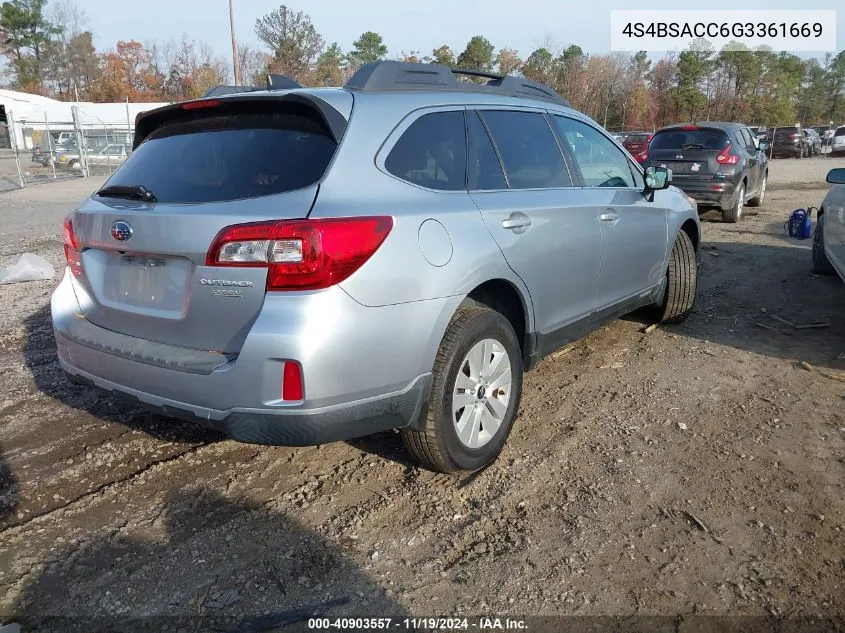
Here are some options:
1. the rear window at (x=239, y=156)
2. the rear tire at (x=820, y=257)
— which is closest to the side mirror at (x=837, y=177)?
the rear tire at (x=820, y=257)

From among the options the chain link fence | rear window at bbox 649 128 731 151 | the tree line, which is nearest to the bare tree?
the tree line

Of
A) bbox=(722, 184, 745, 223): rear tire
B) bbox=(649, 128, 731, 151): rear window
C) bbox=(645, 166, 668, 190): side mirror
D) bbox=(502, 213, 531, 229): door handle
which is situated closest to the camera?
bbox=(502, 213, 531, 229): door handle

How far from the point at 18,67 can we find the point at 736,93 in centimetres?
7082

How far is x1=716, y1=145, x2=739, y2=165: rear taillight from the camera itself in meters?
10.5

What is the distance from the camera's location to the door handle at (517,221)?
122 inches

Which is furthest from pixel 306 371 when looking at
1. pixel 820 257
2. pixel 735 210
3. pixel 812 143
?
pixel 812 143

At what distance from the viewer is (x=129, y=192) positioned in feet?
9.46

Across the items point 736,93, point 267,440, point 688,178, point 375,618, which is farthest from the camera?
point 736,93

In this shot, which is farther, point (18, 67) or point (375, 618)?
point (18, 67)

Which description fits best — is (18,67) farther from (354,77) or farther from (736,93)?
(354,77)

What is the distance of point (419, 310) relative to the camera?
2588 mm

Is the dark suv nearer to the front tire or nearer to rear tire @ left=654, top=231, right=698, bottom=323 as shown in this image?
rear tire @ left=654, top=231, right=698, bottom=323

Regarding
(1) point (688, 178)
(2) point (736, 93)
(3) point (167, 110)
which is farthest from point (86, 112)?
(2) point (736, 93)

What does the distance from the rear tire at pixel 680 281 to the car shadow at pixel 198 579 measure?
3735mm
